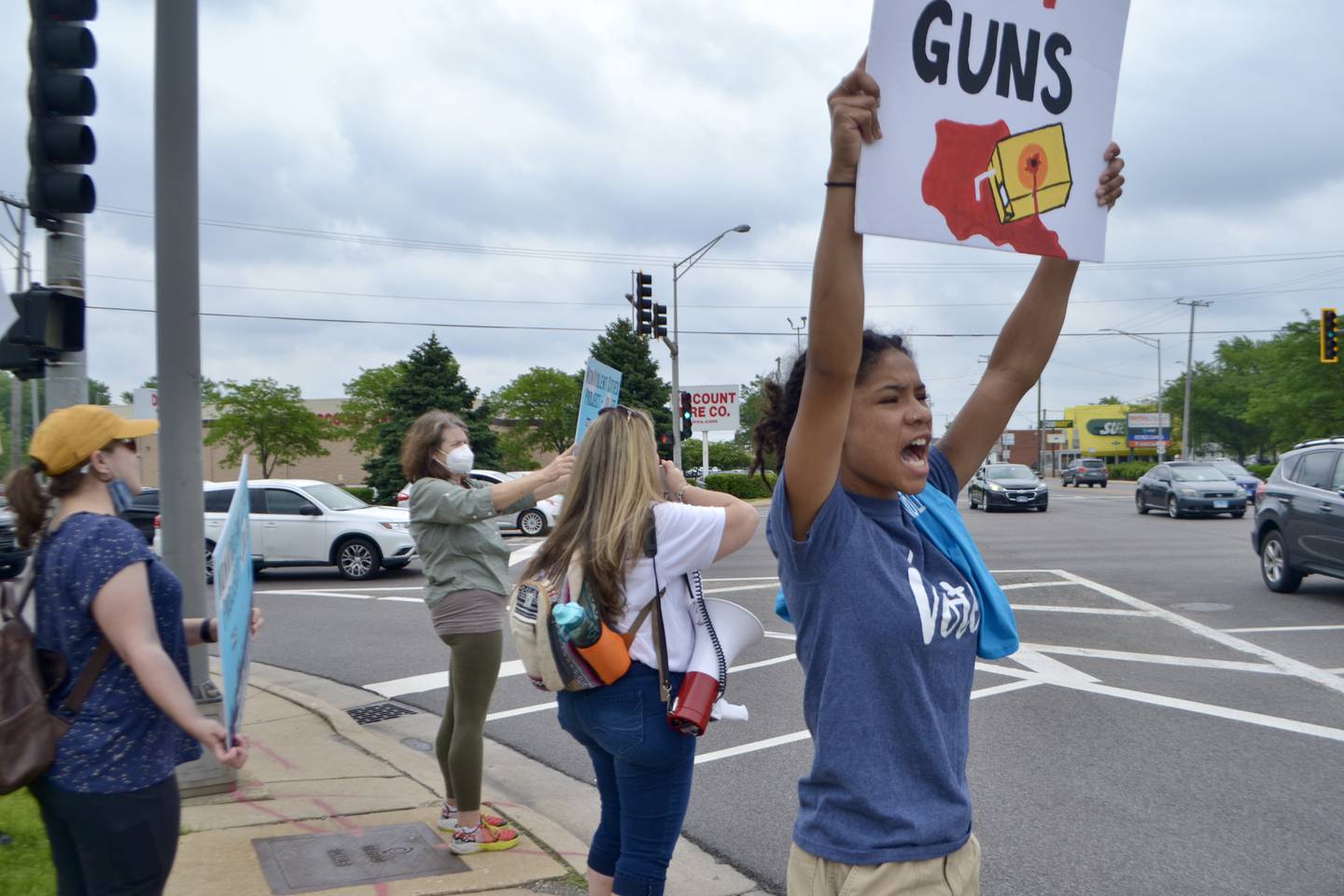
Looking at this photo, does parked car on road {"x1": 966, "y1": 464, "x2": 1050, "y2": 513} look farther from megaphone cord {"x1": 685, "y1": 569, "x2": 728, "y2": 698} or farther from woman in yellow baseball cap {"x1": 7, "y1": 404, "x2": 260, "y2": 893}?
woman in yellow baseball cap {"x1": 7, "y1": 404, "x2": 260, "y2": 893}

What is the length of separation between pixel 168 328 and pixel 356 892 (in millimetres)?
2939

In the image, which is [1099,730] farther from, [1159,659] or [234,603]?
[234,603]

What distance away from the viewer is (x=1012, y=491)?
1220 inches

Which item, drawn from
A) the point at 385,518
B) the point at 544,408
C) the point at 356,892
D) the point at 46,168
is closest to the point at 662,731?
the point at 356,892

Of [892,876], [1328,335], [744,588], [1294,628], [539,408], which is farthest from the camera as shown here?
[539,408]

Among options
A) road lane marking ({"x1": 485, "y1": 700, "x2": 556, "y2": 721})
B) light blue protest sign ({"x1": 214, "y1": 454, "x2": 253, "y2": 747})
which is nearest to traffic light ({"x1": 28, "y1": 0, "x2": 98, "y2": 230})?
light blue protest sign ({"x1": 214, "y1": 454, "x2": 253, "y2": 747})

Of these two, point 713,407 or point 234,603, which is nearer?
point 234,603

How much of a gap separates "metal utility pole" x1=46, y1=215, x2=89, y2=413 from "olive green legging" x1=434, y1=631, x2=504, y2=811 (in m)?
2.42

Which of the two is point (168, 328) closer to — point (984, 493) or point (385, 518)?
point (385, 518)

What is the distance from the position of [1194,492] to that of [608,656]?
27.0 meters

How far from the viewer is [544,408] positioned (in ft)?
209

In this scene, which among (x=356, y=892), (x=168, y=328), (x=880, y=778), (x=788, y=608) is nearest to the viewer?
(x=880, y=778)

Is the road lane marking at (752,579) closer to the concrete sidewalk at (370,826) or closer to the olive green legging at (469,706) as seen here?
the concrete sidewalk at (370,826)

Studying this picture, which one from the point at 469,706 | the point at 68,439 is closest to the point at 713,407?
the point at 469,706
